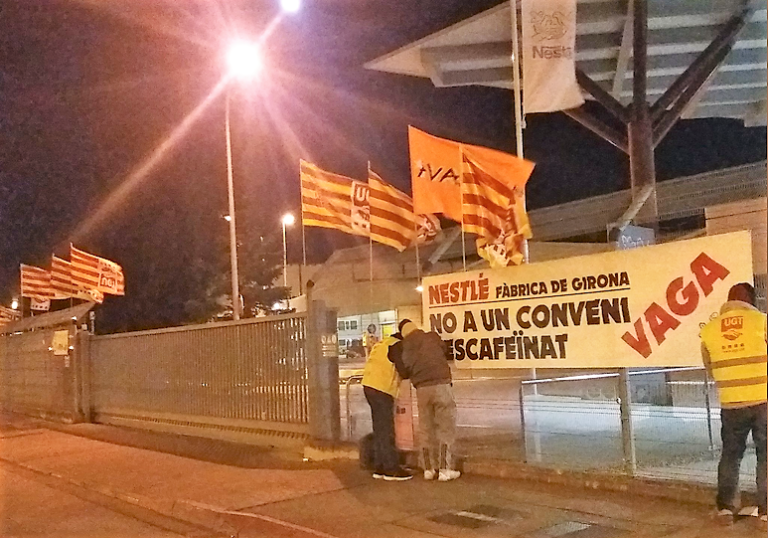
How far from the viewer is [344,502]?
847 centimetres

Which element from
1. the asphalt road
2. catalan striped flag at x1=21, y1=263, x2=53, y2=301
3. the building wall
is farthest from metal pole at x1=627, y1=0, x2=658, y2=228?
catalan striped flag at x1=21, y1=263, x2=53, y2=301

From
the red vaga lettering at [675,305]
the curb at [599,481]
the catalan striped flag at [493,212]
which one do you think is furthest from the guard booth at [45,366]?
the red vaga lettering at [675,305]

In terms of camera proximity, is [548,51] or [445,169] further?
[548,51]

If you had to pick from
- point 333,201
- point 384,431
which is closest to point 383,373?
point 384,431

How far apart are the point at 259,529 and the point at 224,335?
6204 mm

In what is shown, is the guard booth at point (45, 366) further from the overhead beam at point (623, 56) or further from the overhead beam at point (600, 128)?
the overhead beam at point (623, 56)

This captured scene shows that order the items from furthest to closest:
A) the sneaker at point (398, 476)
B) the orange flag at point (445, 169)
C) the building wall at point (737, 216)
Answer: the orange flag at point (445, 169) < the sneaker at point (398, 476) < the building wall at point (737, 216)

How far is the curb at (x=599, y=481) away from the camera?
7355 millimetres

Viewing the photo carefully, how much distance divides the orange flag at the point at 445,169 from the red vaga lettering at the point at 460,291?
0.91 m

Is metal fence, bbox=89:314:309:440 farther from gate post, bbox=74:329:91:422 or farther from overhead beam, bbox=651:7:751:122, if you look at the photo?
overhead beam, bbox=651:7:751:122

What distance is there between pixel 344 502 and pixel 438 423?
134 centimetres

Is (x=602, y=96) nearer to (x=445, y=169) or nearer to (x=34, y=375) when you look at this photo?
(x=445, y=169)

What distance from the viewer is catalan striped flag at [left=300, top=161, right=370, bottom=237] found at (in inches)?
608

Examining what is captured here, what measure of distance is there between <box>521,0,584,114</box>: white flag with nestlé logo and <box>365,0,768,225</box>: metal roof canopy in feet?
13.2
